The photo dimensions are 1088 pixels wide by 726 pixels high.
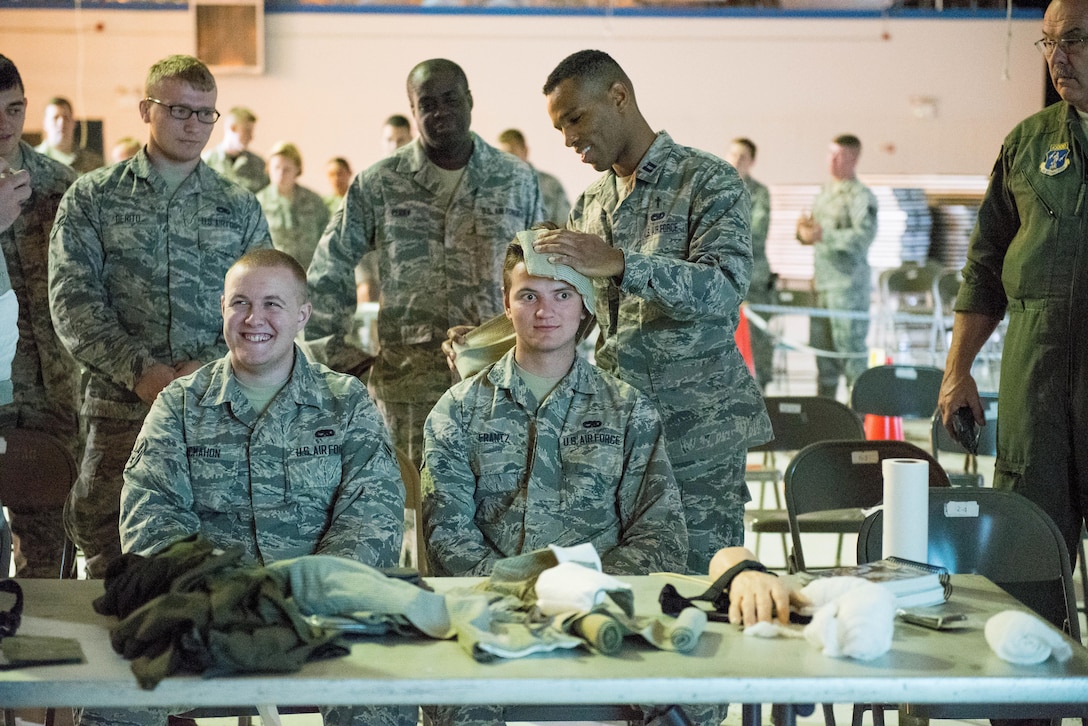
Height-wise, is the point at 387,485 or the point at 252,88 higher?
the point at 252,88

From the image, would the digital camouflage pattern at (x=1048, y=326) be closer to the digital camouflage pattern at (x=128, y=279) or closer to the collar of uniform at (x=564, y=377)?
the collar of uniform at (x=564, y=377)

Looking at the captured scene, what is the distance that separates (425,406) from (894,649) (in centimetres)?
231

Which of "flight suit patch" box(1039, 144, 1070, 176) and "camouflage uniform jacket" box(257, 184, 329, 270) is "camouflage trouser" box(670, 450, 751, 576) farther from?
"camouflage uniform jacket" box(257, 184, 329, 270)

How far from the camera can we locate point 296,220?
31.1 feet

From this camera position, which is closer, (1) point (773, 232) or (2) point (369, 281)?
(2) point (369, 281)

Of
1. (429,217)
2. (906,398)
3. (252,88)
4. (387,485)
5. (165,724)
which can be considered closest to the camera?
(165,724)

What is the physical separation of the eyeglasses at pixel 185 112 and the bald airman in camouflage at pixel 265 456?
3.06 feet

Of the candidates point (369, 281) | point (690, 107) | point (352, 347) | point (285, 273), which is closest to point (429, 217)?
point (352, 347)

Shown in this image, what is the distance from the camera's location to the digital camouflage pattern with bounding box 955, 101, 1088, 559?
301 cm

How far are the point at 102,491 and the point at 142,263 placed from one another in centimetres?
65

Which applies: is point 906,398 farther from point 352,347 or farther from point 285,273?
point 285,273

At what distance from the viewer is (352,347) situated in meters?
4.05

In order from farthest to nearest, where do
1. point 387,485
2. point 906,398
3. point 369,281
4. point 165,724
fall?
→ 1. point 369,281
2. point 906,398
3. point 387,485
4. point 165,724

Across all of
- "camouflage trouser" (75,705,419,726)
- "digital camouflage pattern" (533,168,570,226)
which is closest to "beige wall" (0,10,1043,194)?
"digital camouflage pattern" (533,168,570,226)
